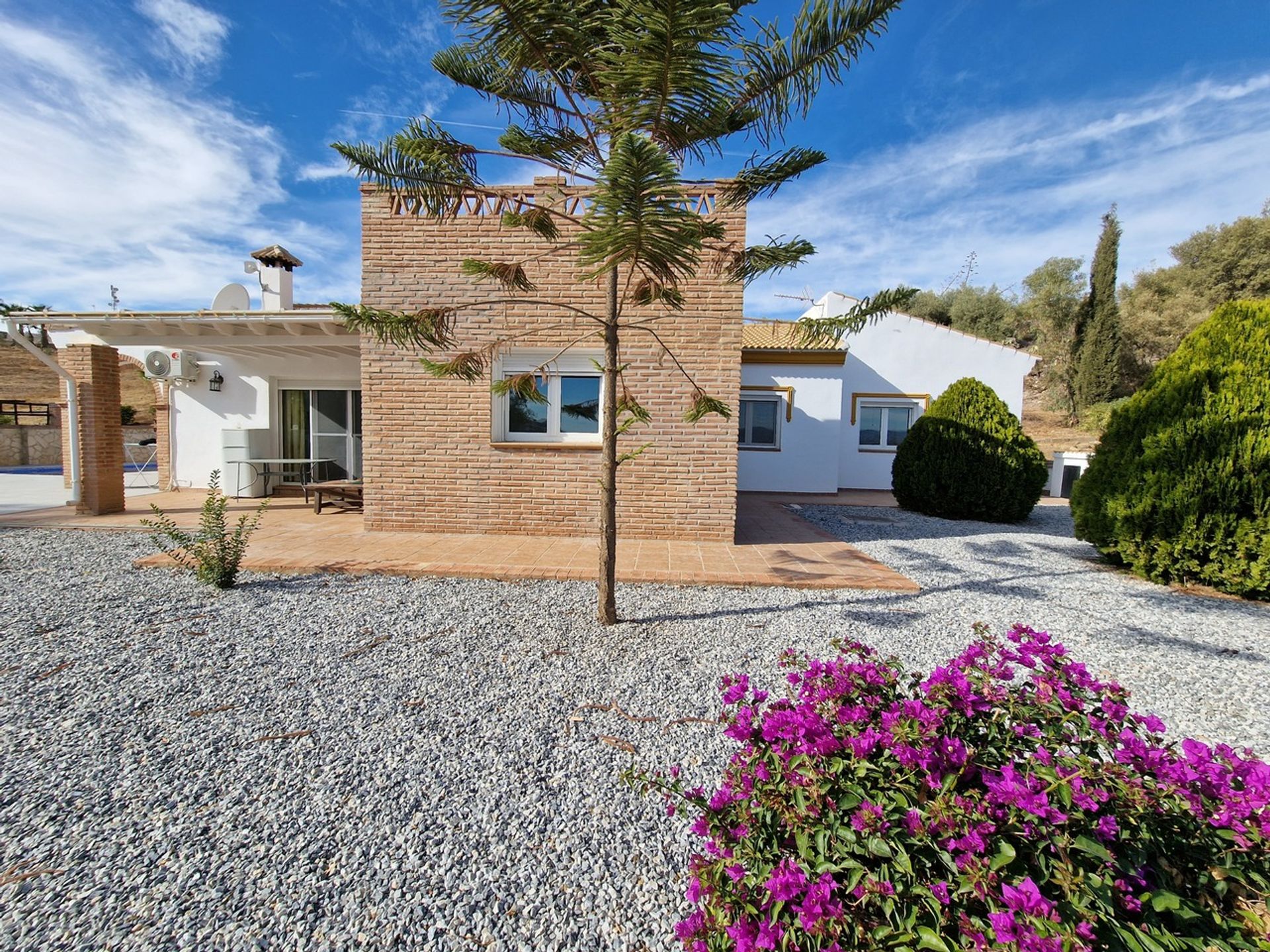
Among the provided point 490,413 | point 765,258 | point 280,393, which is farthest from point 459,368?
point 280,393

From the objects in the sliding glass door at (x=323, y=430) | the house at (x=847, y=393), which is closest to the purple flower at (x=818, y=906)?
the sliding glass door at (x=323, y=430)

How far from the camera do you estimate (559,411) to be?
22.8 feet

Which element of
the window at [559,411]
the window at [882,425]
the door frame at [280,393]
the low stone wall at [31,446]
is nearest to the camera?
the window at [559,411]

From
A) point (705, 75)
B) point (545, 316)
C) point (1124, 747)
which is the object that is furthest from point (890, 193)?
point (1124, 747)

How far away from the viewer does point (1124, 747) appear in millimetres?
1272

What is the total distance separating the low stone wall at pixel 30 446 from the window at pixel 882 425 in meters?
26.0

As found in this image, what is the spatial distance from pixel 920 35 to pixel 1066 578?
636 centimetres

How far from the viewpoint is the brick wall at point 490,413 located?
249 inches

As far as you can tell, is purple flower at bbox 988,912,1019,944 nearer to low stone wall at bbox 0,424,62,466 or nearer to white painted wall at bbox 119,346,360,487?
white painted wall at bbox 119,346,360,487

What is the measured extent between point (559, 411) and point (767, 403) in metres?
7.06

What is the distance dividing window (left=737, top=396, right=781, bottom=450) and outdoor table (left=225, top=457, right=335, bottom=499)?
8929 mm

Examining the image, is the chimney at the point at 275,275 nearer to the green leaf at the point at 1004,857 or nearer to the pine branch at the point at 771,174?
the pine branch at the point at 771,174

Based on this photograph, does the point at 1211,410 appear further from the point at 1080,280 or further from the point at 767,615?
the point at 1080,280

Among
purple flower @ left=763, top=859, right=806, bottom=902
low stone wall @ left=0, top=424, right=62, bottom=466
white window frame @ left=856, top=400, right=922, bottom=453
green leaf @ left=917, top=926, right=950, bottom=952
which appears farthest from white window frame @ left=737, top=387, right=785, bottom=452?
low stone wall @ left=0, top=424, right=62, bottom=466
